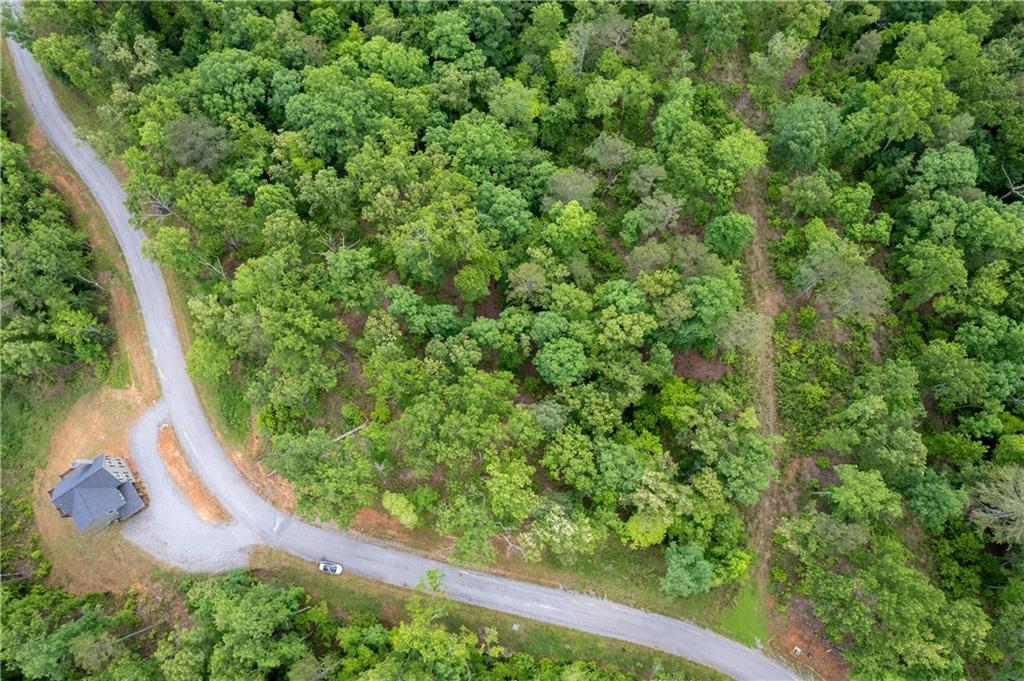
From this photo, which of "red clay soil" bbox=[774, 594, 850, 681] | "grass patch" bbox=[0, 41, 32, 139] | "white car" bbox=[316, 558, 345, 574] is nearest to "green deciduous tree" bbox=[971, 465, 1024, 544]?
"red clay soil" bbox=[774, 594, 850, 681]

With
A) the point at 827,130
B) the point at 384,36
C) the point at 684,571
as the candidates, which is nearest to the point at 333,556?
the point at 684,571

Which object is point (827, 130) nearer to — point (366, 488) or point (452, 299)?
point (452, 299)

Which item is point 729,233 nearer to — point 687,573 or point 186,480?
point 687,573

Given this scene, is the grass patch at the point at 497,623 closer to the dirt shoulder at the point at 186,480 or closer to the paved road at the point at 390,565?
the paved road at the point at 390,565

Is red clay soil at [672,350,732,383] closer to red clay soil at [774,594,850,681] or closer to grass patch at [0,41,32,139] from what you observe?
red clay soil at [774,594,850,681]

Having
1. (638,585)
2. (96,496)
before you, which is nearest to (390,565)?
(638,585)
